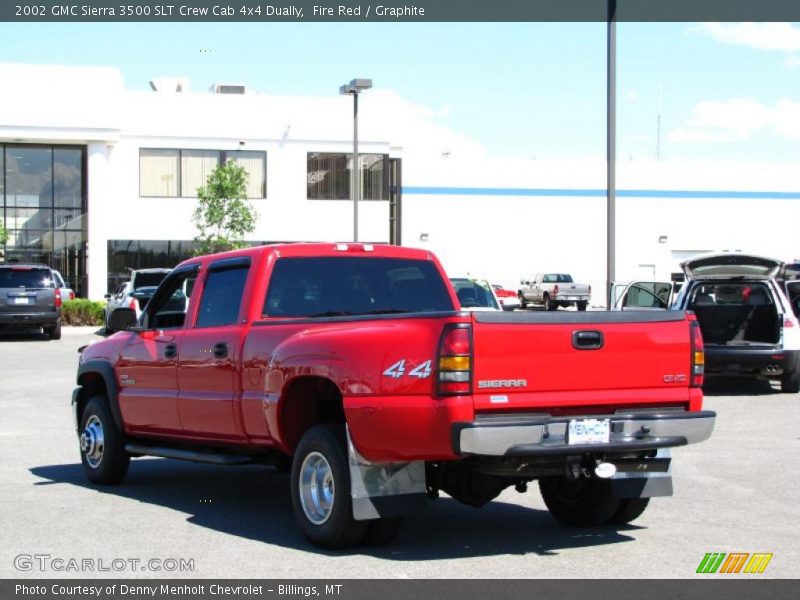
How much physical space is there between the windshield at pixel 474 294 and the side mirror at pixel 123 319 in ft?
35.8

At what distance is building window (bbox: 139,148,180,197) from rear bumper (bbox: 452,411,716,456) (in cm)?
4149

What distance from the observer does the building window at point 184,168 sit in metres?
47.1

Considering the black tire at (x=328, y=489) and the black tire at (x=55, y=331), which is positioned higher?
the black tire at (x=328, y=489)

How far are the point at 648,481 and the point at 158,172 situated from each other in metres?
41.6

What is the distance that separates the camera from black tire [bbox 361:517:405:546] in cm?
742

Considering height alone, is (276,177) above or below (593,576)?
above

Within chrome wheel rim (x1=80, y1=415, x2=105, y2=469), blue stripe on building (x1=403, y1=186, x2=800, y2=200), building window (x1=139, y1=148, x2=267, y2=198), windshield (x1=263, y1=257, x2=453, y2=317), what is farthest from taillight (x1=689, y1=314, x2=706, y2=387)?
blue stripe on building (x1=403, y1=186, x2=800, y2=200)

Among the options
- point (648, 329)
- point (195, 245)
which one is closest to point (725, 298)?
point (648, 329)

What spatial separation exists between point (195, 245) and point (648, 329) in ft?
132

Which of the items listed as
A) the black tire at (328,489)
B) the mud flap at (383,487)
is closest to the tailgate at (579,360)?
the mud flap at (383,487)

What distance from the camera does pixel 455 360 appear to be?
6.75 m

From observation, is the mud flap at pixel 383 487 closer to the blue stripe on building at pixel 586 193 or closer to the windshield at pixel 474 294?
the windshield at pixel 474 294
